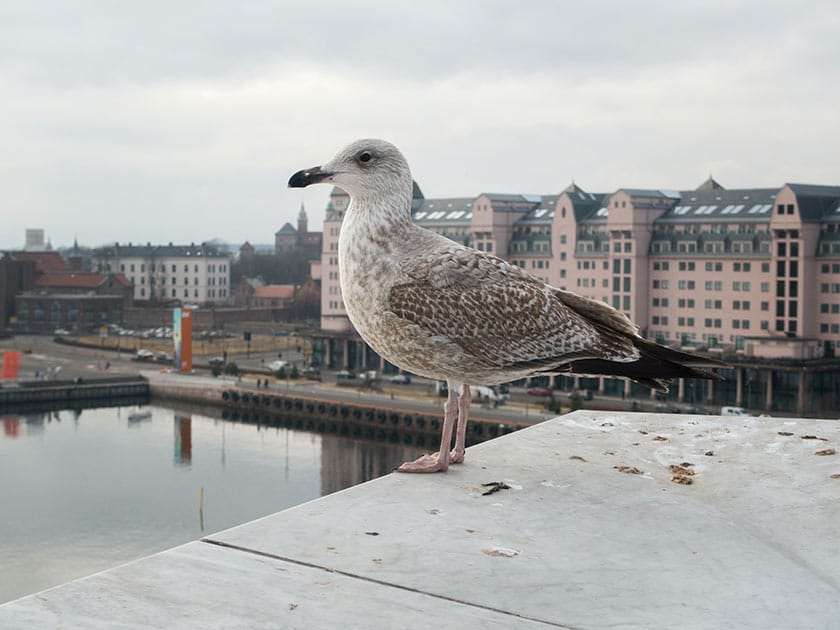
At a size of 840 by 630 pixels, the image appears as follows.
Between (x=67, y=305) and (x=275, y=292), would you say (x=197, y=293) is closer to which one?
(x=275, y=292)

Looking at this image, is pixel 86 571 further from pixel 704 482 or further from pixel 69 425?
pixel 69 425

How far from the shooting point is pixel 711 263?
39562 mm

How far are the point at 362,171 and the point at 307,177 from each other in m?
0.21

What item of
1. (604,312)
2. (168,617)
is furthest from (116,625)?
(604,312)

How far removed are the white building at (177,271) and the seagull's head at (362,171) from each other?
249ft

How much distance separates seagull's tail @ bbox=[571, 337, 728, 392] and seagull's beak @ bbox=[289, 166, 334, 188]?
3.95ft

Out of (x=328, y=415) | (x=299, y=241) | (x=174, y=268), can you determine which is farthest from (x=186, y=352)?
(x=299, y=241)

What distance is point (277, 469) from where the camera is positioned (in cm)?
3002

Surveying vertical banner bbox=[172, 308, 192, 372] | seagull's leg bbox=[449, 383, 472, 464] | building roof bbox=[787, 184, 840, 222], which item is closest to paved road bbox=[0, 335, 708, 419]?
vertical banner bbox=[172, 308, 192, 372]

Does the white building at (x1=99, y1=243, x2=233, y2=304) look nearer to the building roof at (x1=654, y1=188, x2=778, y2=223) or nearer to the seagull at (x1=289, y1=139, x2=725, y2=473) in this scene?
the building roof at (x1=654, y1=188, x2=778, y2=223)

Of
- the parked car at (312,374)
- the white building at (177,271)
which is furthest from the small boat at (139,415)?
the white building at (177,271)

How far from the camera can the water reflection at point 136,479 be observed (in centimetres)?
2119

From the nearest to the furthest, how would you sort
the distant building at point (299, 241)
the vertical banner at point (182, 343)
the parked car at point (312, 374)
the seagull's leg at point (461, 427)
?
the seagull's leg at point (461, 427) < the parked car at point (312, 374) < the vertical banner at point (182, 343) < the distant building at point (299, 241)

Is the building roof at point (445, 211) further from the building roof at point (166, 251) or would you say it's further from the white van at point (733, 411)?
the building roof at point (166, 251)
